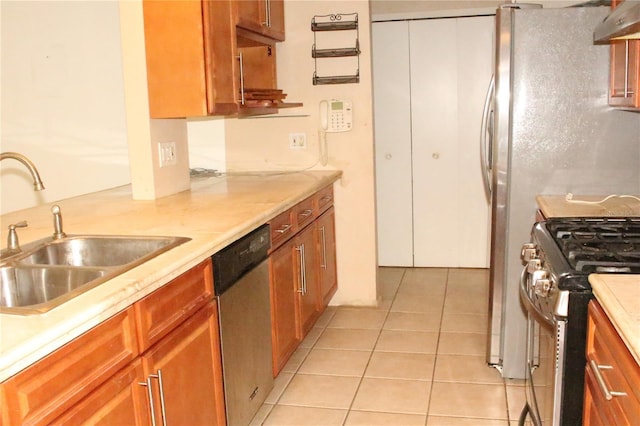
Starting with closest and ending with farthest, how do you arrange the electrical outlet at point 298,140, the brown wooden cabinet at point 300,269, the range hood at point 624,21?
1. the range hood at point 624,21
2. the brown wooden cabinet at point 300,269
3. the electrical outlet at point 298,140

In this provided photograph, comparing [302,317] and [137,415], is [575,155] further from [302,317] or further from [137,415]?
[137,415]

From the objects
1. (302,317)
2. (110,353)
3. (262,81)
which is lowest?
(302,317)

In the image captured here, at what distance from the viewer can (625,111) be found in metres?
2.62

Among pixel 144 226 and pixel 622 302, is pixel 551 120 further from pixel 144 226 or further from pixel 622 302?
pixel 144 226

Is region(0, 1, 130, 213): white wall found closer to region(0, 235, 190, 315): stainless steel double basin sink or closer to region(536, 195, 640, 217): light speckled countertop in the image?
Answer: region(0, 235, 190, 315): stainless steel double basin sink

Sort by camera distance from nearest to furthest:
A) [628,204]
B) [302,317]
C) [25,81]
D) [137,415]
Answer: [137,415]
[628,204]
[302,317]
[25,81]

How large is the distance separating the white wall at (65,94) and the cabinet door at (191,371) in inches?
88.4

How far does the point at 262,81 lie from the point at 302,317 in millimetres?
1503

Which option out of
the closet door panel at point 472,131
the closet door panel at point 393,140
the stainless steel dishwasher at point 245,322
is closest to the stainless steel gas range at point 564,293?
the stainless steel dishwasher at point 245,322

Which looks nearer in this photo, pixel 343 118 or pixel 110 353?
pixel 110 353

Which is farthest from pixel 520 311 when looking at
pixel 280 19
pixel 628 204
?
pixel 280 19

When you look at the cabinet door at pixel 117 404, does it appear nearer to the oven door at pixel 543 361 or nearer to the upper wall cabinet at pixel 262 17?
the oven door at pixel 543 361

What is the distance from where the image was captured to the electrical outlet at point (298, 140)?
3855mm

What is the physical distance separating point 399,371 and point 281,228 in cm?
92
